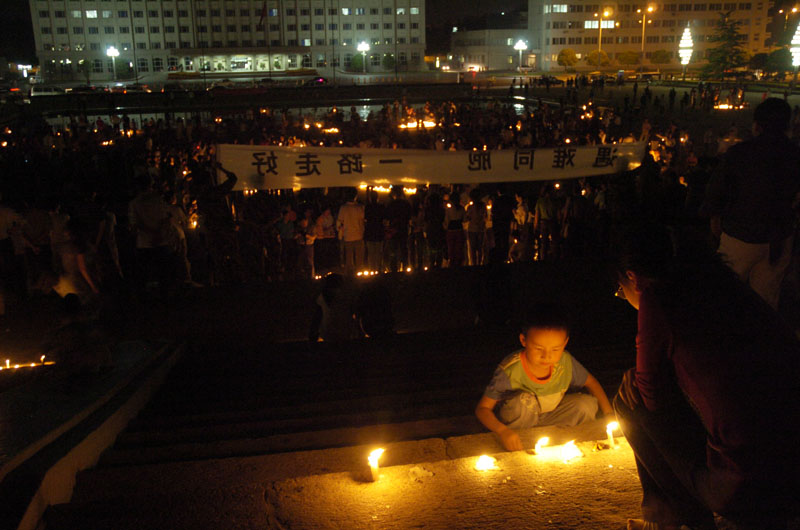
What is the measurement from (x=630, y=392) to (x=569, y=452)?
90 cm

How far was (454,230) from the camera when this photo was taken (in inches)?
393

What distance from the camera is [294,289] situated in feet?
29.0

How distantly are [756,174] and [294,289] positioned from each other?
592 centimetres

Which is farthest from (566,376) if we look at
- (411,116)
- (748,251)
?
(411,116)

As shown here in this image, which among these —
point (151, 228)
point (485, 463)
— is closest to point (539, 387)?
point (485, 463)

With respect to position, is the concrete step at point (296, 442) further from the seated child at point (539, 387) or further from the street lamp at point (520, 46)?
the street lamp at point (520, 46)

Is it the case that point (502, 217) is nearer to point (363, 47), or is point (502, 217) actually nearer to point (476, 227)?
point (476, 227)

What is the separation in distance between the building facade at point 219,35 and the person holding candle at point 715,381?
94.6 metres

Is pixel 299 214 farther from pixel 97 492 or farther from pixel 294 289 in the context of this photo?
pixel 97 492

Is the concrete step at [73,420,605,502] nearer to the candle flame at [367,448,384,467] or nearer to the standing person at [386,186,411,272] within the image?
the candle flame at [367,448,384,467]

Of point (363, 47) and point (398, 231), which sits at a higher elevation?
point (363, 47)

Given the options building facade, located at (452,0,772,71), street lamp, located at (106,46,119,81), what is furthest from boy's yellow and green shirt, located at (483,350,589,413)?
building facade, located at (452,0,772,71)

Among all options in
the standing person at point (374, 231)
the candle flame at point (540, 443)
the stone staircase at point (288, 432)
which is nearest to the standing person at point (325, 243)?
the standing person at point (374, 231)

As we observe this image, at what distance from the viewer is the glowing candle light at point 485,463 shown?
319 centimetres
